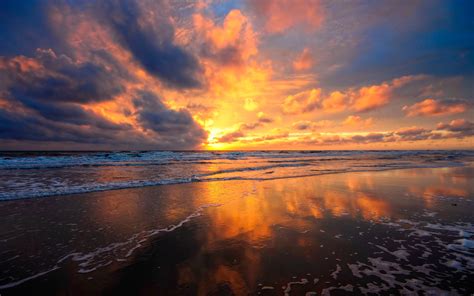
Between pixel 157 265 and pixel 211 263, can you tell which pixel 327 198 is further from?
pixel 157 265

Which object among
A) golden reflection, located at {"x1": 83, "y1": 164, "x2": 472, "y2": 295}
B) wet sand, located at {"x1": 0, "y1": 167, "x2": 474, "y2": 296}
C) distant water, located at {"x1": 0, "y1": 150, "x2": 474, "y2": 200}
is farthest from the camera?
distant water, located at {"x1": 0, "y1": 150, "x2": 474, "y2": 200}

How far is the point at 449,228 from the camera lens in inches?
261

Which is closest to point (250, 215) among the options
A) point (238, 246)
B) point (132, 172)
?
point (238, 246)

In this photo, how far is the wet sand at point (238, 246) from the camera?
13.2 feet

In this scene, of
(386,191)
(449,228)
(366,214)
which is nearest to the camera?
(449,228)

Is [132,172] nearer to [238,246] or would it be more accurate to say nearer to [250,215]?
[250,215]

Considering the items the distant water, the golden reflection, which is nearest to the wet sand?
the golden reflection

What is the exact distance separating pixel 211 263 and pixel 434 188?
525 inches

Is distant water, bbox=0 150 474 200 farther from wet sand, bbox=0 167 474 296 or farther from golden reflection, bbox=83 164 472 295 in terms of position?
wet sand, bbox=0 167 474 296

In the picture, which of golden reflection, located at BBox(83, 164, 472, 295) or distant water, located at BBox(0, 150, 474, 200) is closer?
golden reflection, located at BBox(83, 164, 472, 295)

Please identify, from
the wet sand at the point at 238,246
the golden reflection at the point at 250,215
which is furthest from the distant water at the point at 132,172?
the wet sand at the point at 238,246

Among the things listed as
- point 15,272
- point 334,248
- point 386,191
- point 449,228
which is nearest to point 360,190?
point 386,191

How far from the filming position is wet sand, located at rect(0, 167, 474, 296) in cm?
402

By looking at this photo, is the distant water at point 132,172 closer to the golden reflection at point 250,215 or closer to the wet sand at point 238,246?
the golden reflection at point 250,215
